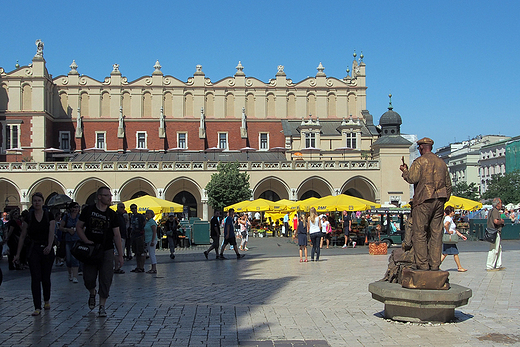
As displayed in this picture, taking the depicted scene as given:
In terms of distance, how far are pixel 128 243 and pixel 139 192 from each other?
102 feet

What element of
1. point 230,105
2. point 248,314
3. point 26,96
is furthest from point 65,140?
point 248,314

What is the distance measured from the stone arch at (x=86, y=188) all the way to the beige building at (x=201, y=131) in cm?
11

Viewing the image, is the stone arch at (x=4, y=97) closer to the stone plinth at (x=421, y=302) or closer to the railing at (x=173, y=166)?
the railing at (x=173, y=166)

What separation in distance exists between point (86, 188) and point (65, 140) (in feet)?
27.6

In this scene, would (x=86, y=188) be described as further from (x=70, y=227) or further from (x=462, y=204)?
(x=70, y=227)

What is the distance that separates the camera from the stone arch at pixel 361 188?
4722 cm

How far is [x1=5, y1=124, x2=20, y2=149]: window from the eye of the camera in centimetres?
5081

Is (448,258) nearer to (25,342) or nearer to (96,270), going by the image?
(96,270)

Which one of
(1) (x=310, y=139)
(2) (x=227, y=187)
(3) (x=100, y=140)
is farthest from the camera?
(3) (x=100, y=140)

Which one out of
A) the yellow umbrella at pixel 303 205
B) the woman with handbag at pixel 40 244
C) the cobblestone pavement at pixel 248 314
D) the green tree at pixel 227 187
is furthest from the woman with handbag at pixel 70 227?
the green tree at pixel 227 187

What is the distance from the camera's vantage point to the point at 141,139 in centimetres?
5453

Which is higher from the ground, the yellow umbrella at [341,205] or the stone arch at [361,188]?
the stone arch at [361,188]

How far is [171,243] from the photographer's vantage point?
1878cm

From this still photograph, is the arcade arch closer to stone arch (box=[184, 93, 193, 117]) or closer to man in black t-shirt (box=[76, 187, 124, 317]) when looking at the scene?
stone arch (box=[184, 93, 193, 117])
